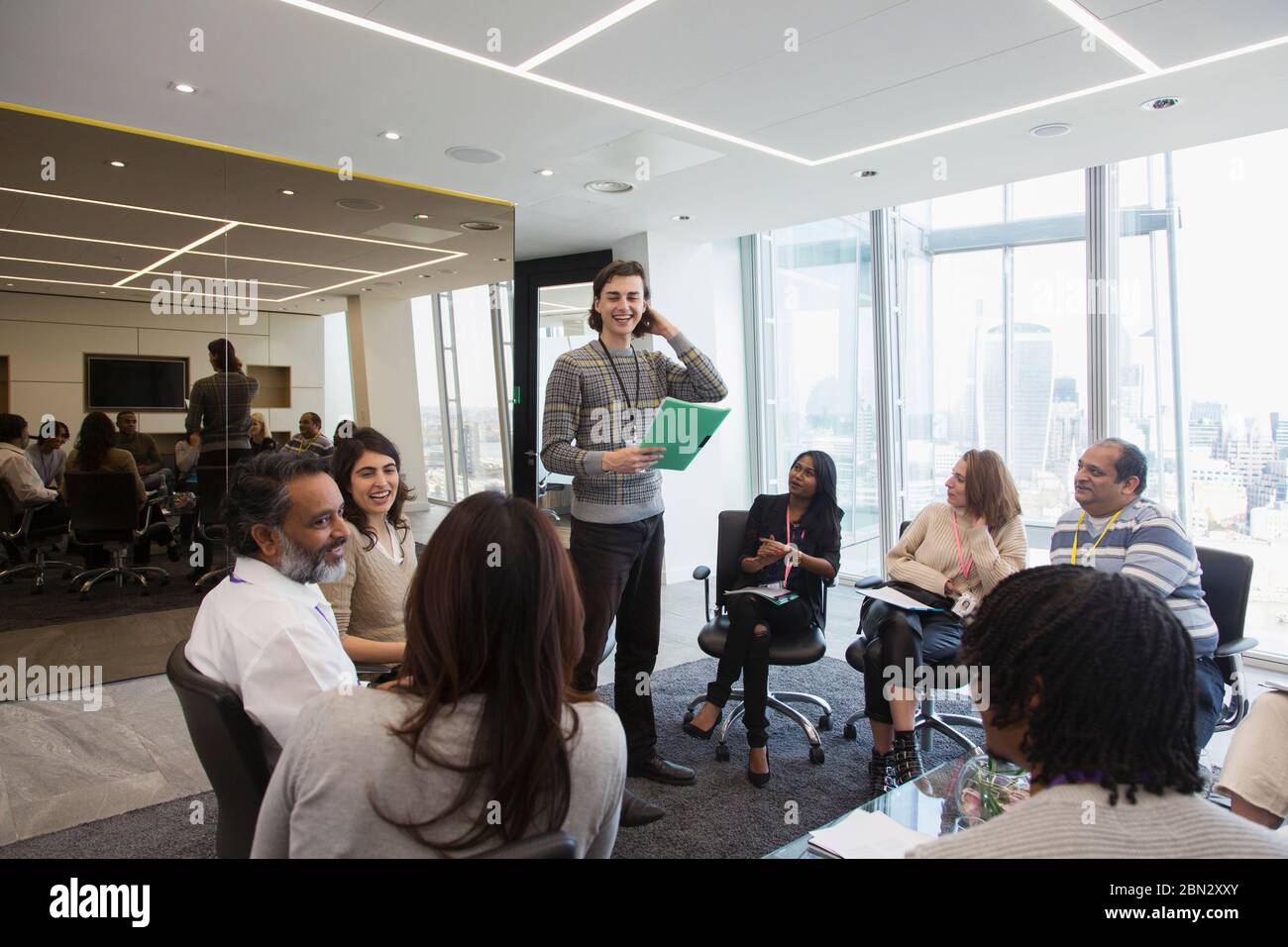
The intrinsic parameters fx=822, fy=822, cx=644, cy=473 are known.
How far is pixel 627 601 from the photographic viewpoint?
3.02m

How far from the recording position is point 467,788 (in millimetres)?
1062

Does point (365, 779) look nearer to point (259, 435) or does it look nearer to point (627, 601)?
point (627, 601)

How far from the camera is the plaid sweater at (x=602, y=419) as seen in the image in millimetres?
2867

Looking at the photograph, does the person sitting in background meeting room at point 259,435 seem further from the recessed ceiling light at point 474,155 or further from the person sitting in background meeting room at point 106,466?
the recessed ceiling light at point 474,155

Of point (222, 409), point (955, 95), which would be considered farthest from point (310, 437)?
point (955, 95)

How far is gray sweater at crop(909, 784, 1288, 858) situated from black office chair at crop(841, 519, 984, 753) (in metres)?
2.24

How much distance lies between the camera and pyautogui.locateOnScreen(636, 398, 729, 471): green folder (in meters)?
2.64

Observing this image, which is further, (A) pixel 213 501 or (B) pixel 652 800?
(A) pixel 213 501

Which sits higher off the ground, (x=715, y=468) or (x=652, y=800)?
(x=715, y=468)

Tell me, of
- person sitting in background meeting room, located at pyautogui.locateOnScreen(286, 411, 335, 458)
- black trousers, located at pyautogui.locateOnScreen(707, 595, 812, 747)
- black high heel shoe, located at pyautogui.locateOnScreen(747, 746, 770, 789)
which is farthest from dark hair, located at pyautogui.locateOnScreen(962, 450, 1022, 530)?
person sitting in background meeting room, located at pyautogui.locateOnScreen(286, 411, 335, 458)

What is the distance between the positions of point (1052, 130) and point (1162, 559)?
2.30 metres
